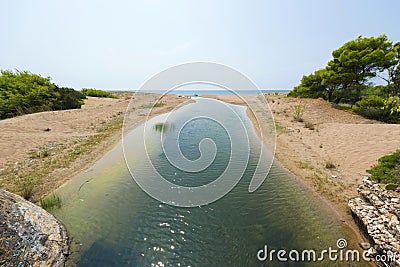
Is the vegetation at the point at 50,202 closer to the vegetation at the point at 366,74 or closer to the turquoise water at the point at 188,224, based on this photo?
the turquoise water at the point at 188,224

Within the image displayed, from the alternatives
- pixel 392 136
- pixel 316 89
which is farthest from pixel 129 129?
pixel 316 89

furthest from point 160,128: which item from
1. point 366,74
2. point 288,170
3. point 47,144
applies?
point 366,74

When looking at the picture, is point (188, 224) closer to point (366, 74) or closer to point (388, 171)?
point (388, 171)

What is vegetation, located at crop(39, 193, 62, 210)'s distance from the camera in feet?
19.9

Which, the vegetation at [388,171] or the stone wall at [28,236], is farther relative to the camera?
the vegetation at [388,171]

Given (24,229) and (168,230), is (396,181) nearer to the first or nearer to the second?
(168,230)

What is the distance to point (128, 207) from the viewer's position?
20.5 ft

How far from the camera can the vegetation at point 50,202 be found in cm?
608

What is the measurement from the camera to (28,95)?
1988cm

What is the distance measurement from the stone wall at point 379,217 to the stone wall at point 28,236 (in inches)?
297

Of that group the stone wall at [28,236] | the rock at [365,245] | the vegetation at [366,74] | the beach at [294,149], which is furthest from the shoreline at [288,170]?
the vegetation at [366,74]

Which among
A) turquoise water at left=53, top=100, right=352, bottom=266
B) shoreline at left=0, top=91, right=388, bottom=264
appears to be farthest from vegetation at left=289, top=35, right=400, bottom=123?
turquoise water at left=53, top=100, right=352, bottom=266

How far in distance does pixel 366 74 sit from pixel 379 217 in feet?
72.8

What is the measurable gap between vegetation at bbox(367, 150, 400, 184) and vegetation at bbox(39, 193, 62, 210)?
36.7 ft
